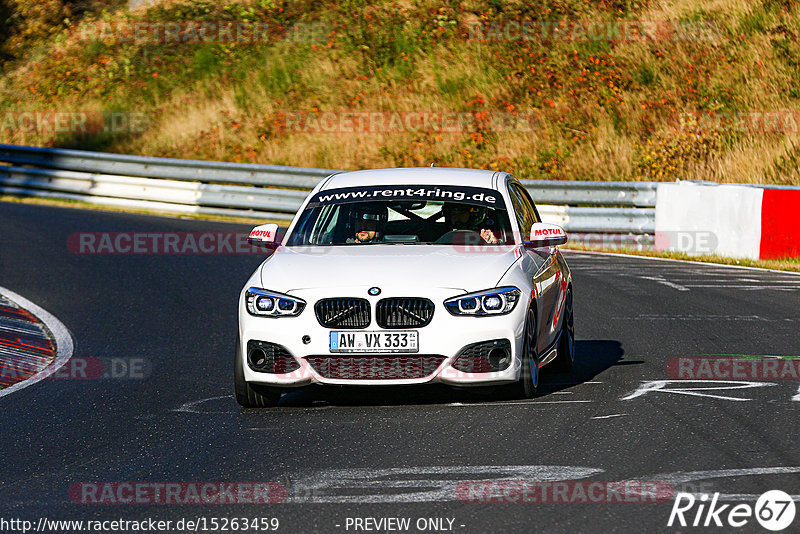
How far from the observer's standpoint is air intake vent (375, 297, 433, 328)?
26.0 ft

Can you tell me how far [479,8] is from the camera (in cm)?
→ 3422

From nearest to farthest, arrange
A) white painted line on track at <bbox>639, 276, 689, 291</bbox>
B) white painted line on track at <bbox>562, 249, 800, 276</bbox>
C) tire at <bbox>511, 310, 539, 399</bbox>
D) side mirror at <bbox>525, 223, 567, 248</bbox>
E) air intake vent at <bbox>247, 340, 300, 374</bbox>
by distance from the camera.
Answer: air intake vent at <bbox>247, 340, 300, 374</bbox>, tire at <bbox>511, 310, 539, 399</bbox>, side mirror at <bbox>525, 223, 567, 248</bbox>, white painted line on track at <bbox>639, 276, 689, 291</bbox>, white painted line on track at <bbox>562, 249, 800, 276</bbox>

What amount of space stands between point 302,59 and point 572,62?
7.13 meters

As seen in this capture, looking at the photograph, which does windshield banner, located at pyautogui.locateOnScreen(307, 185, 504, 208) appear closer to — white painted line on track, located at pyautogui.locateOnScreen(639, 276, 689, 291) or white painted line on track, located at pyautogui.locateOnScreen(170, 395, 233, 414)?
white painted line on track, located at pyautogui.locateOnScreen(170, 395, 233, 414)

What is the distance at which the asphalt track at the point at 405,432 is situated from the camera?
5805 mm

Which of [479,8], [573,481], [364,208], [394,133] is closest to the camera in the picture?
[573,481]

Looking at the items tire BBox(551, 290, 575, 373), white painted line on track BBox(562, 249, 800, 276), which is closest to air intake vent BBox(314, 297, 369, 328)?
tire BBox(551, 290, 575, 373)

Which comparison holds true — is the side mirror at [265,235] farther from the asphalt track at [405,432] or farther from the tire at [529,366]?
the tire at [529,366]

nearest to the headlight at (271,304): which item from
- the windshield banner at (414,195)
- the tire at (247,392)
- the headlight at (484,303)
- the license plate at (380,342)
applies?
the tire at (247,392)

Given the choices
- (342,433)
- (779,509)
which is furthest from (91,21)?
(779,509)

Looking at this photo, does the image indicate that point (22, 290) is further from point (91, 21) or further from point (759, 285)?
point (91, 21)

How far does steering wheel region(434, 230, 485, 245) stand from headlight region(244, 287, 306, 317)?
146 centimetres

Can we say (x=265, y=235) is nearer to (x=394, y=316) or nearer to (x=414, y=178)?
(x=414, y=178)

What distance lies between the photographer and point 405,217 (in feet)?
31.0
